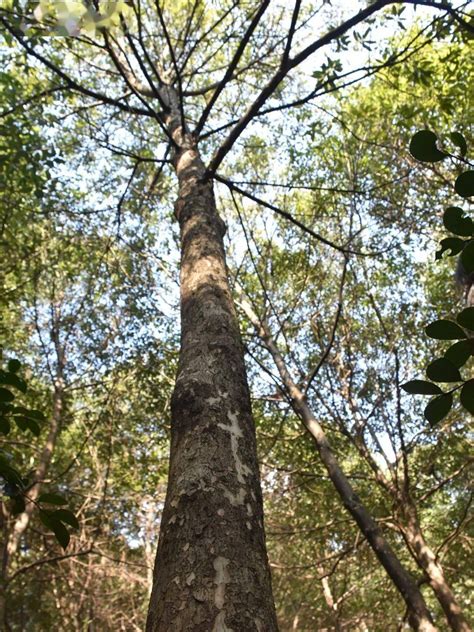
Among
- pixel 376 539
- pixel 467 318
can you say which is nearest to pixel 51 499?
pixel 467 318

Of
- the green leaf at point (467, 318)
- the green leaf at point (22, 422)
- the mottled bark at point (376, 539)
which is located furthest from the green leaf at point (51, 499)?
the mottled bark at point (376, 539)

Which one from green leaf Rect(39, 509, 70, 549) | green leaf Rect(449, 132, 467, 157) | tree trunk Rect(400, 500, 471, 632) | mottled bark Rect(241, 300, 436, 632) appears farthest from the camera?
tree trunk Rect(400, 500, 471, 632)

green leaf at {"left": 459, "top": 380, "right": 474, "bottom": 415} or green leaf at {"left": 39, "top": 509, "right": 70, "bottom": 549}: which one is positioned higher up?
green leaf at {"left": 459, "top": 380, "right": 474, "bottom": 415}

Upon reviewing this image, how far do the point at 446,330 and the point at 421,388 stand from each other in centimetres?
12

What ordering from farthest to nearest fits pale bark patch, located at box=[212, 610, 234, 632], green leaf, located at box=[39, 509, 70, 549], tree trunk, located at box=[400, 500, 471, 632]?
tree trunk, located at box=[400, 500, 471, 632] < green leaf, located at box=[39, 509, 70, 549] < pale bark patch, located at box=[212, 610, 234, 632]

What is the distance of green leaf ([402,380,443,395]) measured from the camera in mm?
870

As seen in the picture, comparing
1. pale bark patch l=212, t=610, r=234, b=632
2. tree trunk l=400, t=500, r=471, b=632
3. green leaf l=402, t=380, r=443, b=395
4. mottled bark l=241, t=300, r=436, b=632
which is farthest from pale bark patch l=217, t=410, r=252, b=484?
tree trunk l=400, t=500, r=471, b=632

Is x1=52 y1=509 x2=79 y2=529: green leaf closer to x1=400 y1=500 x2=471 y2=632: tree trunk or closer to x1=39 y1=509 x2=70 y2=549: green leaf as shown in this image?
x1=39 y1=509 x2=70 y2=549: green leaf

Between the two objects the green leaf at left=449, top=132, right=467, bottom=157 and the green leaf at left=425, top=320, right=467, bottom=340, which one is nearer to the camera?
the green leaf at left=425, top=320, right=467, bottom=340

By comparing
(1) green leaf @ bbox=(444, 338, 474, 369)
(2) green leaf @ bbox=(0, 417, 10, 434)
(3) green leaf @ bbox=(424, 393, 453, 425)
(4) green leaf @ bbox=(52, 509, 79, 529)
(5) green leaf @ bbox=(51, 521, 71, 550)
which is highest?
(2) green leaf @ bbox=(0, 417, 10, 434)

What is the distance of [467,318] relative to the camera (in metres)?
0.83

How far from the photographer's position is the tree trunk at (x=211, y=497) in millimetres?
859

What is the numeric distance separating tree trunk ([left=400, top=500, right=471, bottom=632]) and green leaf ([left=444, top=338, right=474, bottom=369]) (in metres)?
3.95

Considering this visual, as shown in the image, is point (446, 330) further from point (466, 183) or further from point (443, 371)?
point (466, 183)
